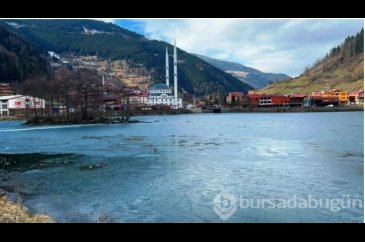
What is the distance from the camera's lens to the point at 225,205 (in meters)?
8.36

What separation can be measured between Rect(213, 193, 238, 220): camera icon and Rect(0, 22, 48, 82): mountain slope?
91808mm

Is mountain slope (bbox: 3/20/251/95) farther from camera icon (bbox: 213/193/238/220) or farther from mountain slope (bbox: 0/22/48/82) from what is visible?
camera icon (bbox: 213/193/238/220)

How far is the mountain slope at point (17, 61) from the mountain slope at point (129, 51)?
156 feet

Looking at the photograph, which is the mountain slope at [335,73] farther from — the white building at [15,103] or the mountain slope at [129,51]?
the white building at [15,103]

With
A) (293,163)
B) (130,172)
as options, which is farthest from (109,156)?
(293,163)

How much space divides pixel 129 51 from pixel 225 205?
159 m

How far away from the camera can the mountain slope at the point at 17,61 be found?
90688 mm

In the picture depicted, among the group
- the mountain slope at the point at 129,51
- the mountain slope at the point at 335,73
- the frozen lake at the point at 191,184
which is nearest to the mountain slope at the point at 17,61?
the mountain slope at the point at 129,51

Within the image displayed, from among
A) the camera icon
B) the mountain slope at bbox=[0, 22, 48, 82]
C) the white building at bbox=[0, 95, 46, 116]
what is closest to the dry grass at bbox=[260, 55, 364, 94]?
the mountain slope at bbox=[0, 22, 48, 82]

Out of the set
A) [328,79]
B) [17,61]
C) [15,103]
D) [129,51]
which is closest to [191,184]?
[15,103]

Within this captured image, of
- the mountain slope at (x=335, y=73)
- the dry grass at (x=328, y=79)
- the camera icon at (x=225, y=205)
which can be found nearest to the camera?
the camera icon at (x=225, y=205)

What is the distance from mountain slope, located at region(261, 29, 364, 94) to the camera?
104 m
